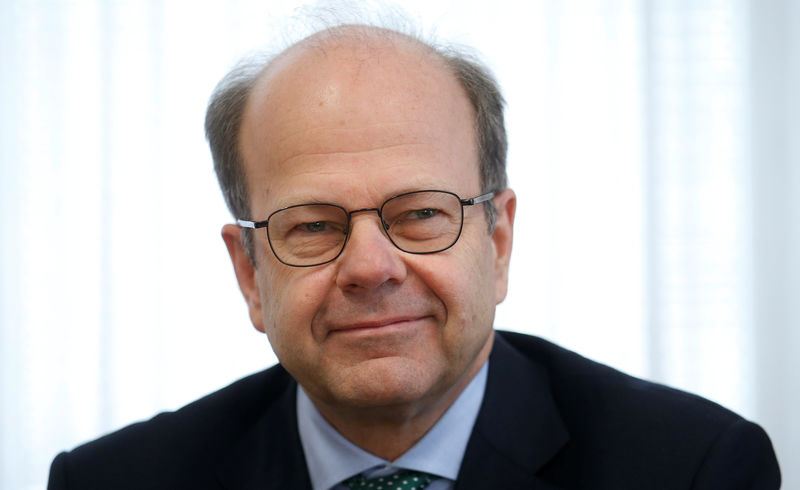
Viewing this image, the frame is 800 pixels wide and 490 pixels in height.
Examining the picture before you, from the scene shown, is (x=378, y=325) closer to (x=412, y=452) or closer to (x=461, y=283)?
(x=461, y=283)

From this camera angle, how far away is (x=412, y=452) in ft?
5.56

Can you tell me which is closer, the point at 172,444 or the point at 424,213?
the point at 424,213

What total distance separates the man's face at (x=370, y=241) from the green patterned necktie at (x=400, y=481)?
0.47ft

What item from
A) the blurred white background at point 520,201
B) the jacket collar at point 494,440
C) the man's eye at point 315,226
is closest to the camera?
the man's eye at point 315,226

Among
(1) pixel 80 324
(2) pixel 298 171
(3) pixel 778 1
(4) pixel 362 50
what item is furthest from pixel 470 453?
(3) pixel 778 1

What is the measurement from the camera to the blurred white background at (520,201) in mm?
3508

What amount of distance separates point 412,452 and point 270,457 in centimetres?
36

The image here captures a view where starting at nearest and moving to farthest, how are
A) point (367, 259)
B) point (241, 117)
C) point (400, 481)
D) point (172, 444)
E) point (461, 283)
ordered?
point (367, 259) < point (461, 283) < point (400, 481) < point (241, 117) < point (172, 444)

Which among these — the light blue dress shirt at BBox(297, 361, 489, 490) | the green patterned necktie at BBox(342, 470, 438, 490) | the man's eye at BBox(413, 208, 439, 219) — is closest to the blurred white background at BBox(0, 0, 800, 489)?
the light blue dress shirt at BBox(297, 361, 489, 490)

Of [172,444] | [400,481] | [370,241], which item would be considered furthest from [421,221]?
[172,444]

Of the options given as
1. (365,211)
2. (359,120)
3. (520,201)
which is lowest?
(520,201)

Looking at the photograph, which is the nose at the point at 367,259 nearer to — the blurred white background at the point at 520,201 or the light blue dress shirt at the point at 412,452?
the light blue dress shirt at the point at 412,452

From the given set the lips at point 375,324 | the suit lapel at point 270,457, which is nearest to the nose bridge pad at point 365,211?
the lips at point 375,324

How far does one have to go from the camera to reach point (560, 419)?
1.76m
